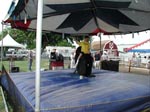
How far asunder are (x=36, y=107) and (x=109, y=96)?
1661 mm

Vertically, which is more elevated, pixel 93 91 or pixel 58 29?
pixel 58 29

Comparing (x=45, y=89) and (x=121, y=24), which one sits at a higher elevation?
(x=121, y=24)

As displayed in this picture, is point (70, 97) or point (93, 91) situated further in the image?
point (93, 91)

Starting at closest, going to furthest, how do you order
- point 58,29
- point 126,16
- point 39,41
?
1. point 39,41
2. point 126,16
3. point 58,29

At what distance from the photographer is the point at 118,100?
5168 millimetres

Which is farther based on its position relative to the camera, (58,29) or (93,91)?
(58,29)

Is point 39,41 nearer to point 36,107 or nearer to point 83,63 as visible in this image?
point 36,107

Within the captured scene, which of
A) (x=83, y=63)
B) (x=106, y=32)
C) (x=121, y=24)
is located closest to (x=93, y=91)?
(x=83, y=63)

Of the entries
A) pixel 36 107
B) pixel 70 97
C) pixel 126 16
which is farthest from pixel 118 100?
pixel 126 16

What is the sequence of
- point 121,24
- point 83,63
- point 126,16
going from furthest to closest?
1. point 121,24
2. point 126,16
3. point 83,63

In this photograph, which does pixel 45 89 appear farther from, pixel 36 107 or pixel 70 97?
pixel 36 107

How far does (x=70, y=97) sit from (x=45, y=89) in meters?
1.01

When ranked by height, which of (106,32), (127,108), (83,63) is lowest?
(127,108)

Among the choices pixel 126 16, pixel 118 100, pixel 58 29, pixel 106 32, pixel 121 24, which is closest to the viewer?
pixel 118 100
